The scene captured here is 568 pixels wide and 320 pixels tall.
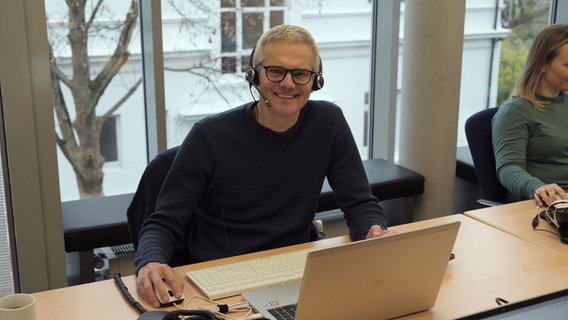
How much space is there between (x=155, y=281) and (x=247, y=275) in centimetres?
25

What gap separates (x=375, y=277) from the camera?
4.75ft

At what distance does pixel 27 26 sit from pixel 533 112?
2126 mm

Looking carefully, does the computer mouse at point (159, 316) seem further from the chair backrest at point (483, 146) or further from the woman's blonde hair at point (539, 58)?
the woman's blonde hair at point (539, 58)

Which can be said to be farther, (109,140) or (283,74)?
(109,140)

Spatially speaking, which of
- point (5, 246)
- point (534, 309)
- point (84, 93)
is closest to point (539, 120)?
point (534, 309)

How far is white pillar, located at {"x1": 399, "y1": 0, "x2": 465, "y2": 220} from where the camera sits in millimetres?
3412

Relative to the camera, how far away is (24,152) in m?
2.74

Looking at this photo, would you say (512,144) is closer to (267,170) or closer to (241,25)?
(267,170)

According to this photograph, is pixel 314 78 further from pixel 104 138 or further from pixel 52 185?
pixel 104 138

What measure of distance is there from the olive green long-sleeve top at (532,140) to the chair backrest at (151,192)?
147cm

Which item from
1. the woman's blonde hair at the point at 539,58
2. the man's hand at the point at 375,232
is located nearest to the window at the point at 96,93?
the man's hand at the point at 375,232

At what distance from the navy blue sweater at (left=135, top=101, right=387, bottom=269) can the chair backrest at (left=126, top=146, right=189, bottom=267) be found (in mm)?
63

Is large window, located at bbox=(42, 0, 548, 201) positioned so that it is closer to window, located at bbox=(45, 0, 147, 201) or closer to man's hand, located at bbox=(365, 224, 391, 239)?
window, located at bbox=(45, 0, 147, 201)

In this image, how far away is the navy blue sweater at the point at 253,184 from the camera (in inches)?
80.1
